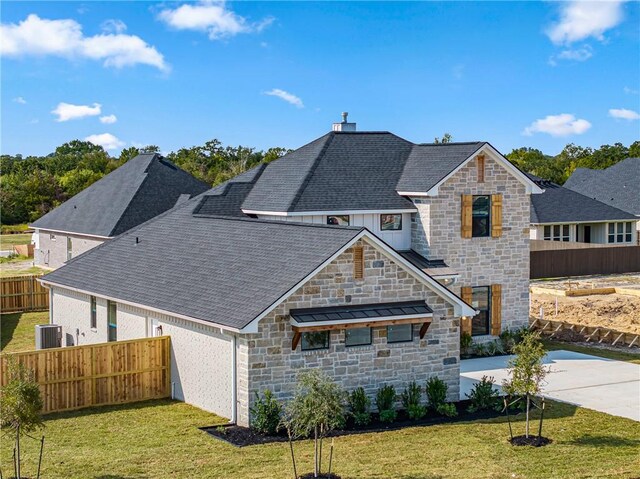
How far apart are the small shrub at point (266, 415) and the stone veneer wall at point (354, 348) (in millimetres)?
237

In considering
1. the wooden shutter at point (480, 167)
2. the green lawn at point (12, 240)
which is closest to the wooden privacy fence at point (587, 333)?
the wooden shutter at point (480, 167)

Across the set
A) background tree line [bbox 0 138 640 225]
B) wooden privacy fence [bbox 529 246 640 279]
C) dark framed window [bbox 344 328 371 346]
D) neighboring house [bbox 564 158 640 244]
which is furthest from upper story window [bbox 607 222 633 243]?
dark framed window [bbox 344 328 371 346]

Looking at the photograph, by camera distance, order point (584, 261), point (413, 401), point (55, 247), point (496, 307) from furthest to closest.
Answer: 1. point (55, 247)
2. point (584, 261)
3. point (496, 307)
4. point (413, 401)

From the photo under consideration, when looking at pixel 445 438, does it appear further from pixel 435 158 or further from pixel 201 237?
pixel 435 158

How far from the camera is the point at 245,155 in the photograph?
10981 centimetres

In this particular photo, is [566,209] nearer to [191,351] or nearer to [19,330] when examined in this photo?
[19,330]

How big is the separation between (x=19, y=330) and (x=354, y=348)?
17.9 m

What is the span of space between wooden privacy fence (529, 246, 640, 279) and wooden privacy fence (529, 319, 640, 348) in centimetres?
1653

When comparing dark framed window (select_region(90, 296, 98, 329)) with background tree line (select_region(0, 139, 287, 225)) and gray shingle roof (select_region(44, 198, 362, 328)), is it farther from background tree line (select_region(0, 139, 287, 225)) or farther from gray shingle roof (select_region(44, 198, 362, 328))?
background tree line (select_region(0, 139, 287, 225))

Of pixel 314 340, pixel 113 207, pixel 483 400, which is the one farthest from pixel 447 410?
pixel 113 207

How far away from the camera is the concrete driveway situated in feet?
73.9

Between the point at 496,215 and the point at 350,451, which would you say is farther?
the point at 496,215

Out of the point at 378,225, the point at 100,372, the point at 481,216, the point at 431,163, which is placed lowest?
the point at 100,372

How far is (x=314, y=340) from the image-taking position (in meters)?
20.5
